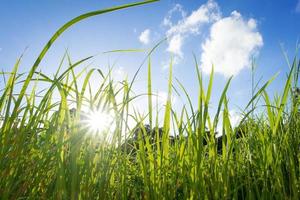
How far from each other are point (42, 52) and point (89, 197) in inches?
21.1

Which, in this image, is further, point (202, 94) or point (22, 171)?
point (202, 94)

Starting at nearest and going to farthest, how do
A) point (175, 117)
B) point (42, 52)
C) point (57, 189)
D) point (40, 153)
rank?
point (42, 52) → point (57, 189) → point (40, 153) → point (175, 117)

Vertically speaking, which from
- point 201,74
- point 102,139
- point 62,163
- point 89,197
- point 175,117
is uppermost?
point 201,74

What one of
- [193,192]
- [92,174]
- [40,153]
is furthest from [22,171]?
[193,192]

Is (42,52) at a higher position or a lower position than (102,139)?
higher

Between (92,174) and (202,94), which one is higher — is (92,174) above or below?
below

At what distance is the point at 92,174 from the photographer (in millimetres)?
1351

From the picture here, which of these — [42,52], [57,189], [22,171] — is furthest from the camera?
[22,171]

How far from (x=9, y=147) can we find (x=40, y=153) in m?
0.26

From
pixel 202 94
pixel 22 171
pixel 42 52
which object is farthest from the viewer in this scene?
pixel 202 94

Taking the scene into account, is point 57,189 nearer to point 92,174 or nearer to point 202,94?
point 92,174

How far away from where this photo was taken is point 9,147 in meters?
1.18

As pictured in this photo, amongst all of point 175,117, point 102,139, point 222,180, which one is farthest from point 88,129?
point 222,180

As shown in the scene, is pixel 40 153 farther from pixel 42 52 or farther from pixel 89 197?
pixel 42 52
